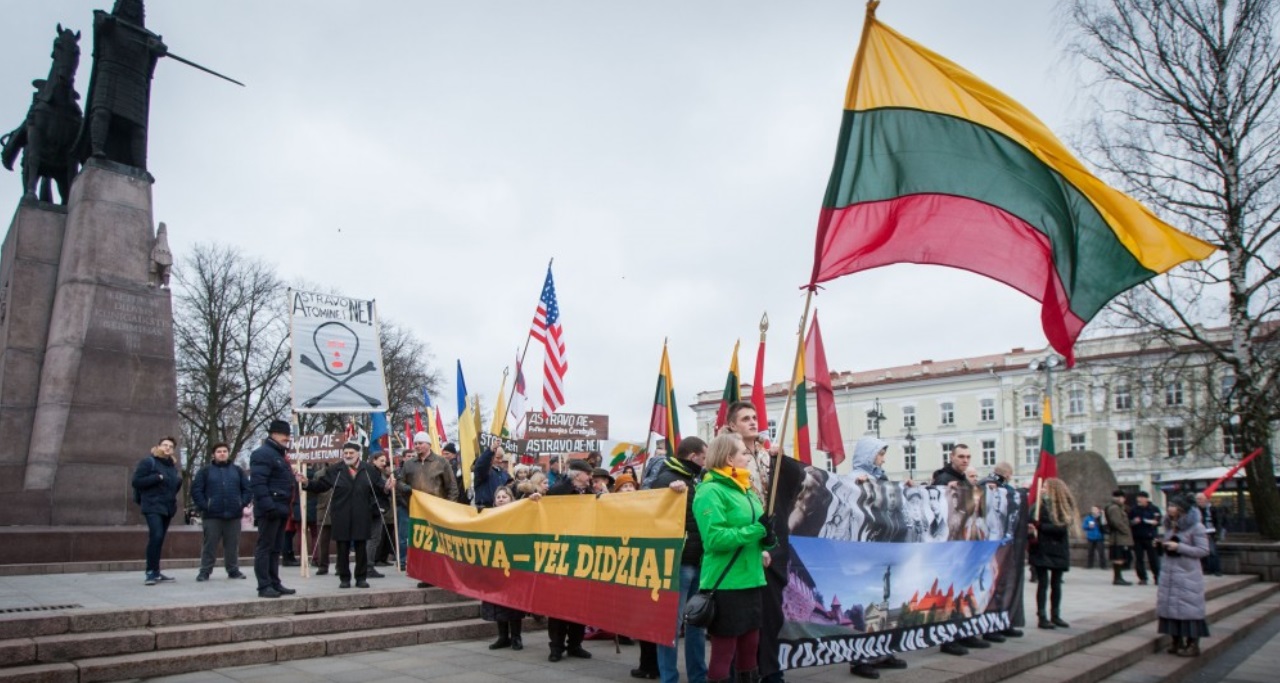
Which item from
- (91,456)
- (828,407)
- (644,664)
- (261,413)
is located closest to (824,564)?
(644,664)

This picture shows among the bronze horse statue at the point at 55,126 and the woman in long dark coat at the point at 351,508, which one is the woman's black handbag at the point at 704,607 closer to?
the woman in long dark coat at the point at 351,508

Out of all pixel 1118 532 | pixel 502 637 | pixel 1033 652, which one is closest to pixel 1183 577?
pixel 1033 652

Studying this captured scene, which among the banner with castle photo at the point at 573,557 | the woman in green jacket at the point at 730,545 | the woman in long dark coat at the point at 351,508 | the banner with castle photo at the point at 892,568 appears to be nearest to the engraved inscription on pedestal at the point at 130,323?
the woman in long dark coat at the point at 351,508

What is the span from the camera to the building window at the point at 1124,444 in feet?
186

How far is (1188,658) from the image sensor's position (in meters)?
9.30

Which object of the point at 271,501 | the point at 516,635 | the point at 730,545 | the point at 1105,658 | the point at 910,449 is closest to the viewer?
the point at 730,545

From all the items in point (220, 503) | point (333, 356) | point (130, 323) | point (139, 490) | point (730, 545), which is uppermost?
point (130, 323)

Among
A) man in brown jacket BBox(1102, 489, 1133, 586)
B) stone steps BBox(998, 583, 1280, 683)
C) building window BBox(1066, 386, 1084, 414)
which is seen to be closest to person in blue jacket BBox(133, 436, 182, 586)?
stone steps BBox(998, 583, 1280, 683)

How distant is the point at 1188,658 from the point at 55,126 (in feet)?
64.2

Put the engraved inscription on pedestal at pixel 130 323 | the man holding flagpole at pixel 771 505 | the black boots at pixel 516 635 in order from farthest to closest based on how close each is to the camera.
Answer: the engraved inscription on pedestal at pixel 130 323 → the black boots at pixel 516 635 → the man holding flagpole at pixel 771 505

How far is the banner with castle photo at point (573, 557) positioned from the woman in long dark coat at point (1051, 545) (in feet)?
17.5

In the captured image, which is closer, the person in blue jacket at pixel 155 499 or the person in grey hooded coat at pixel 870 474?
the person in grey hooded coat at pixel 870 474

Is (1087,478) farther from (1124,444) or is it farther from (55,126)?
(1124,444)

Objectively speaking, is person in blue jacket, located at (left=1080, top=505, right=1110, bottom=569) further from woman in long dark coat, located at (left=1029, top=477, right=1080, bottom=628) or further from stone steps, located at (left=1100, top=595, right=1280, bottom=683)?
woman in long dark coat, located at (left=1029, top=477, right=1080, bottom=628)
